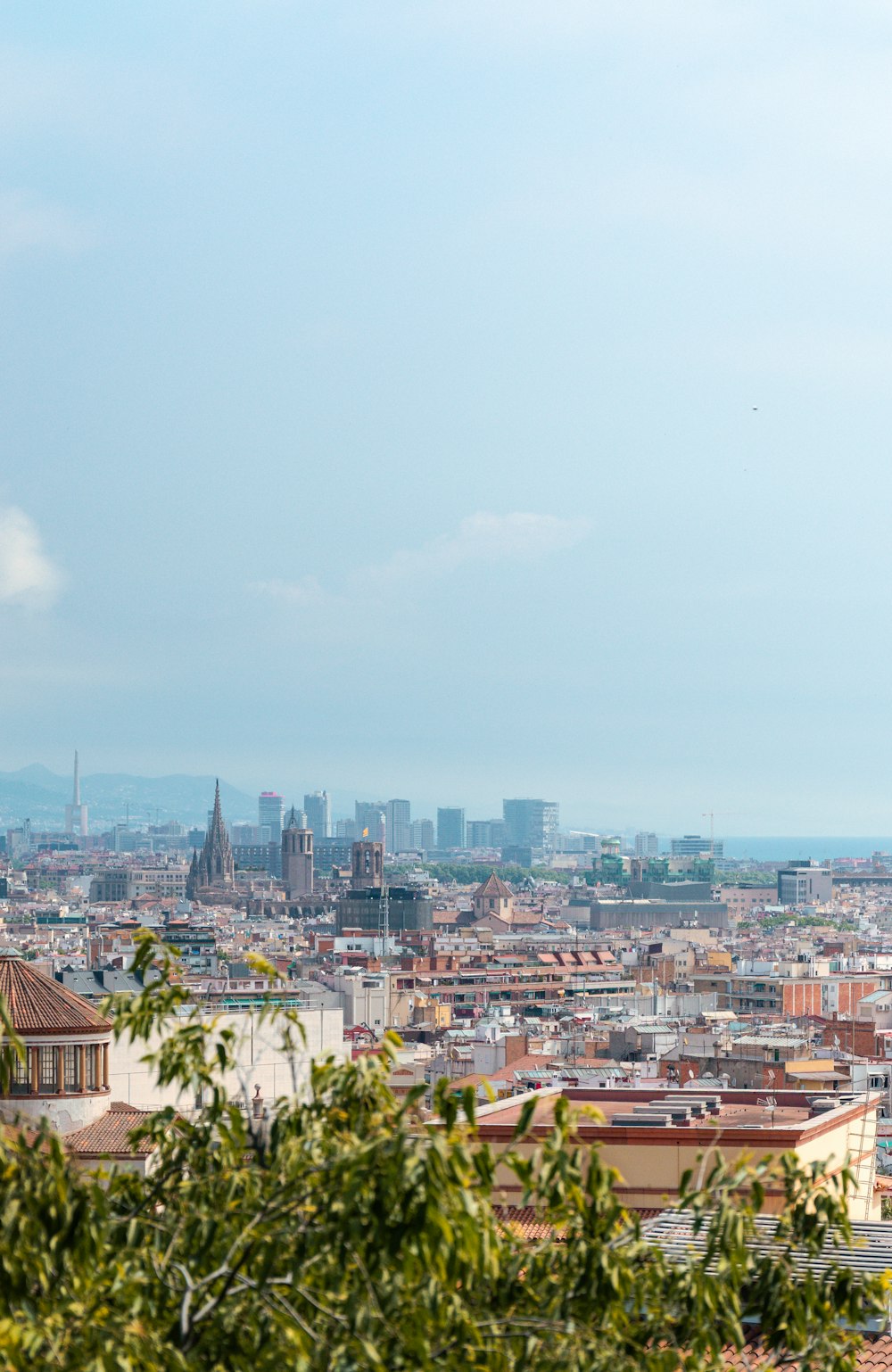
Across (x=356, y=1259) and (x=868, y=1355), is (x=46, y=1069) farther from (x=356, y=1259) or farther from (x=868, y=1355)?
(x=356, y=1259)

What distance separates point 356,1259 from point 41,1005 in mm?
24286

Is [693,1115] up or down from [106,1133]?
up

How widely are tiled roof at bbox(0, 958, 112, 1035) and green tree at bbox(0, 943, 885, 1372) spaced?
22.1m

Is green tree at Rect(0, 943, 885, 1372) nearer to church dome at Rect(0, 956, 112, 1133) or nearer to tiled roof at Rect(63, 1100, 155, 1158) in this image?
tiled roof at Rect(63, 1100, 155, 1158)

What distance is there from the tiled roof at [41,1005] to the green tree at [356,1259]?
22065mm

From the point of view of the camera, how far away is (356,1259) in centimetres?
766

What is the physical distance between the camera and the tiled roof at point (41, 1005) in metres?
30.8

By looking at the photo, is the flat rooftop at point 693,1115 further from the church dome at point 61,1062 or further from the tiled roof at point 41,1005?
the tiled roof at point 41,1005

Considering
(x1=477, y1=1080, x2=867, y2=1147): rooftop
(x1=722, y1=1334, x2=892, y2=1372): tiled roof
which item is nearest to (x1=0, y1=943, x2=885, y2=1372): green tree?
(x1=722, y1=1334, x2=892, y2=1372): tiled roof

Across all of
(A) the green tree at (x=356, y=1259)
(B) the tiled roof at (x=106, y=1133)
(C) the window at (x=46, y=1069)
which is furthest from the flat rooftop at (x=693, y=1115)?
(A) the green tree at (x=356, y=1259)

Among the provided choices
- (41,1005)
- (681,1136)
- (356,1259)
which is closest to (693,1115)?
(681,1136)

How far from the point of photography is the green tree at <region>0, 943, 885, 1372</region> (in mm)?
7348

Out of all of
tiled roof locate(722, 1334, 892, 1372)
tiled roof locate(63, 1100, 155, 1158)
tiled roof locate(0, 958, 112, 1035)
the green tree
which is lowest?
tiled roof locate(63, 1100, 155, 1158)

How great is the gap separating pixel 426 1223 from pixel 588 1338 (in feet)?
3.10
